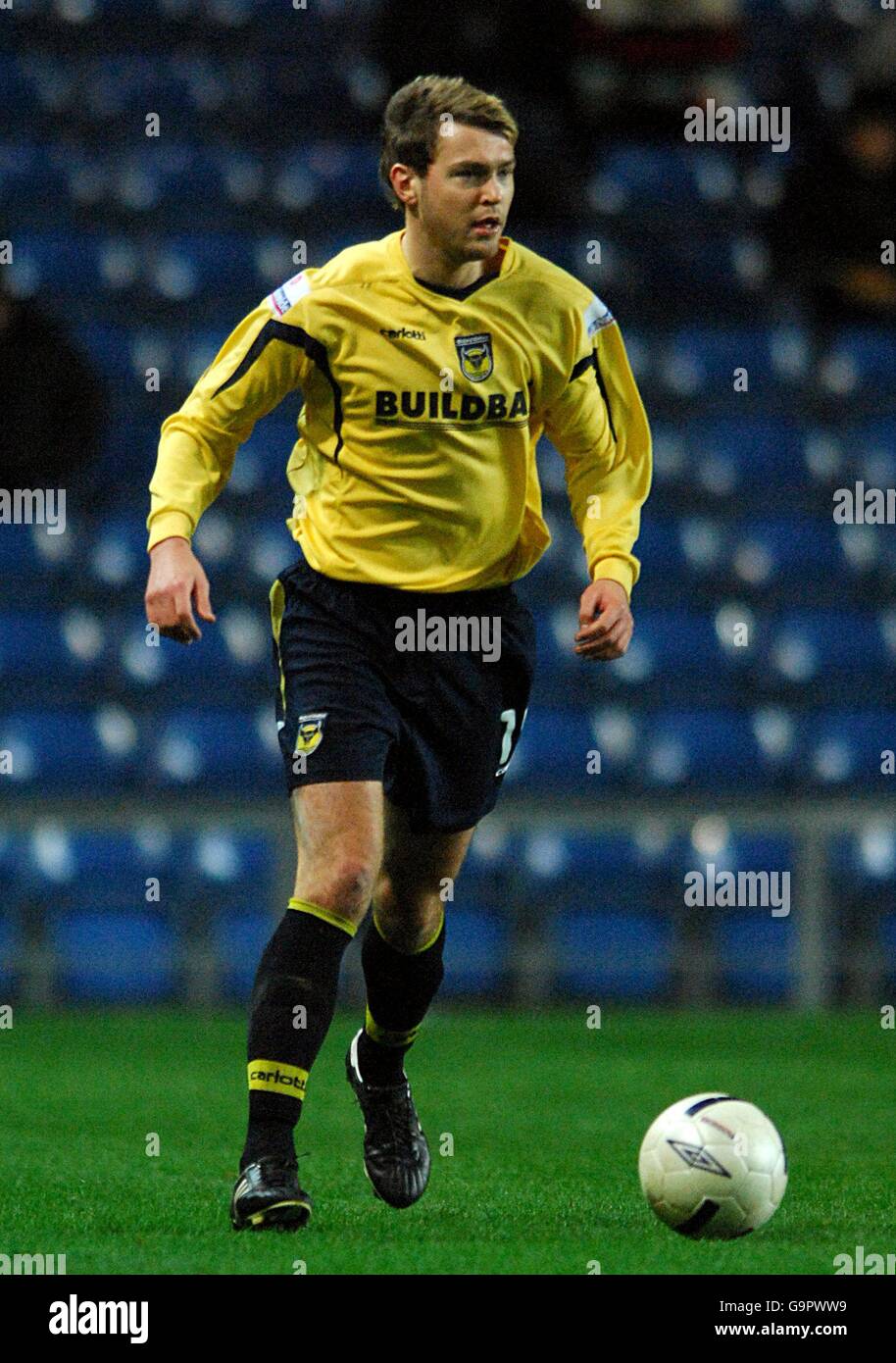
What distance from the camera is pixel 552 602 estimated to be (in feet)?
39.2

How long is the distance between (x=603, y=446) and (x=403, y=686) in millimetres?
725

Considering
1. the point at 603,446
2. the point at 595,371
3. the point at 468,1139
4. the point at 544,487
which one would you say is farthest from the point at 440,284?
the point at 544,487

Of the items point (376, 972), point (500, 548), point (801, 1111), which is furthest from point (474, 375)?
point (801, 1111)

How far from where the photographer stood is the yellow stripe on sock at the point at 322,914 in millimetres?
4414

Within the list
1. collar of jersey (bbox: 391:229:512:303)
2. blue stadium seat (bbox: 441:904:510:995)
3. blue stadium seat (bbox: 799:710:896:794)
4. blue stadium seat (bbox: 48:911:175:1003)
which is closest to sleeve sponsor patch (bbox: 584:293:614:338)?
collar of jersey (bbox: 391:229:512:303)

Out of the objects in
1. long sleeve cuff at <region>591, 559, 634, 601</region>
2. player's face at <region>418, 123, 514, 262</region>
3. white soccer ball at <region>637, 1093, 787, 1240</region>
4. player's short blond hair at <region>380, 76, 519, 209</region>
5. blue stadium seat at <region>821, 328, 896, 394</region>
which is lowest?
white soccer ball at <region>637, 1093, 787, 1240</region>

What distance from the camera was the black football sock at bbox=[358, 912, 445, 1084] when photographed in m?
5.03

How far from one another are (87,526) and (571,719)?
9.19 feet

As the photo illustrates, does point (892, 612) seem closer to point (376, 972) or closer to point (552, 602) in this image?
point (552, 602)

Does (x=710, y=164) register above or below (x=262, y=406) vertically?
above

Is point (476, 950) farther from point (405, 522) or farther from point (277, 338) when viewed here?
point (277, 338)

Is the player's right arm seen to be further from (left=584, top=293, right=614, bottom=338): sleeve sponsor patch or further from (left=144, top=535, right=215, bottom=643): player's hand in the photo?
(left=584, top=293, right=614, bottom=338): sleeve sponsor patch

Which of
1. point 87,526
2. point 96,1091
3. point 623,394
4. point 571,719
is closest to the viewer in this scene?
point 623,394

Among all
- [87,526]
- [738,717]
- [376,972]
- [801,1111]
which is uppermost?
[87,526]
